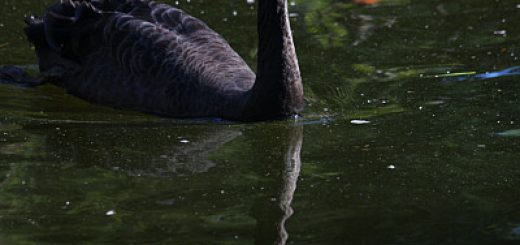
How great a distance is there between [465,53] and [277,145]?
2.56 meters

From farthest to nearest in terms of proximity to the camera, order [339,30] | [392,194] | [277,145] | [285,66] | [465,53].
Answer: [339,30], [465,53], [285,66], [277,145], [392,194]

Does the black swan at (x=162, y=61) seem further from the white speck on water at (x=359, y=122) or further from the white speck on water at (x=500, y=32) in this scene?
the white speck on water at (x=500, y=32)

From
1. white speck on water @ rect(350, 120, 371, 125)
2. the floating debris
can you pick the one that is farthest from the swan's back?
the floating debris

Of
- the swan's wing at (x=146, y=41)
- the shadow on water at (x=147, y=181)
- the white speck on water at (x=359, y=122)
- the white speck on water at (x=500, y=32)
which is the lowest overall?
the white speck on water at (x=500, y=32)

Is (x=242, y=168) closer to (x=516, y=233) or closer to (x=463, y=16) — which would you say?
(x=516, y=233)

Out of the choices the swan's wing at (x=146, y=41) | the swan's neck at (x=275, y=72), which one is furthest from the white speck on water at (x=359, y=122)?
the swan's wing at (x=146, y=41)

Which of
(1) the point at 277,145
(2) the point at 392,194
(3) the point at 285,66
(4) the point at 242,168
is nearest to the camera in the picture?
(2) the point at 392,194

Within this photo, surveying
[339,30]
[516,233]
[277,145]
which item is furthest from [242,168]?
[339,30]

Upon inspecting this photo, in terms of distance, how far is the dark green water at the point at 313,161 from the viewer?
518 centimetres

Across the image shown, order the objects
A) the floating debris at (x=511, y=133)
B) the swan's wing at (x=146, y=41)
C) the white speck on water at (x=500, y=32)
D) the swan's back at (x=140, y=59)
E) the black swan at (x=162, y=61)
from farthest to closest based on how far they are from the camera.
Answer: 1. the white speck on water at (x=500, y=32)
2. the swan's wing at (x=146, y=41)
3. the swan's back at (x=140, y=59)
4. the black swan at (x=162, y=61)
5. the floating debris at (x=511, y=133)

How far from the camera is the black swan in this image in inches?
278

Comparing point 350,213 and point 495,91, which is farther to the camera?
point 495,91

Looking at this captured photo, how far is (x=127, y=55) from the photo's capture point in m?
7.77

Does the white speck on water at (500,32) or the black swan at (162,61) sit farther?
the white speck on water at (500,32)
